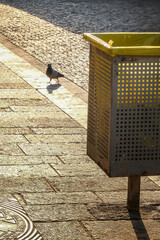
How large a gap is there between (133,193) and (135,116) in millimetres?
860

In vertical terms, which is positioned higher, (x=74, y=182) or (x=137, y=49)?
(x=137, y=49)

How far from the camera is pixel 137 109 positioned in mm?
5168

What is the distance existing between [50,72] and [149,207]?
5.51 meters

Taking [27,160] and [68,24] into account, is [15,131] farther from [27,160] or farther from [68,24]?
[68,24]

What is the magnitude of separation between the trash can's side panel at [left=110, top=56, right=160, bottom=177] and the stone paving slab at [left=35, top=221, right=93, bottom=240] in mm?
563

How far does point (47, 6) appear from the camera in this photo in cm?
2289

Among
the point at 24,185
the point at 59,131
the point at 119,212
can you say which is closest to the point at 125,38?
the point at 119,212

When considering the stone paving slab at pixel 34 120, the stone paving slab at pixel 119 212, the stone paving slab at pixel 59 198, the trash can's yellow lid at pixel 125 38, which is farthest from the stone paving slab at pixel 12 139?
the trash can's yellow lid at pixel 125 38

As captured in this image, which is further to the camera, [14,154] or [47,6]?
[47,6]

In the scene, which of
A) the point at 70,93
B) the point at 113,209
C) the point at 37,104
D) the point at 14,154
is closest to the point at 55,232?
the point at 113,209

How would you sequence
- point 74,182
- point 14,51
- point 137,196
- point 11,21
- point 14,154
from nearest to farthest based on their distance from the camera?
point 137,196, point 74,182, point 14,154, point 14,51, point 11,21

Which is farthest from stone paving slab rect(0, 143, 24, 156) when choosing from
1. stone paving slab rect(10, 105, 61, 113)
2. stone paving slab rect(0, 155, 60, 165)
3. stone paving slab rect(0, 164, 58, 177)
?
stone paving slab rect(10, 105, 61, 113)

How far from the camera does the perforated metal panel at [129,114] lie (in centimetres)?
508

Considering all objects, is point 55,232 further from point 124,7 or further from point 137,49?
point 124,7
